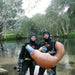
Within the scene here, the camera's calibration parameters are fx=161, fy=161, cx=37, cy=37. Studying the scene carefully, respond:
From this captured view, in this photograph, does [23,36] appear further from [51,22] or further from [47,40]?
[47,40]

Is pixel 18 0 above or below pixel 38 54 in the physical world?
above

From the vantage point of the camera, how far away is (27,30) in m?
53.4

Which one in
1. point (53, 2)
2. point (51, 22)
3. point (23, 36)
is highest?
point (53, 2)

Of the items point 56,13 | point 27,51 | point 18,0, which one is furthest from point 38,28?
point 27,51

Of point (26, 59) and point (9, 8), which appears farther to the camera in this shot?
point (9, 8)

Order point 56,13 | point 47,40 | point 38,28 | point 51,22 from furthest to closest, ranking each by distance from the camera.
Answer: point 38,28 < point 51,22 < point 56,13 < point 47,40

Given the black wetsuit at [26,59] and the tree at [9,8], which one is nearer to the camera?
the black wetsuit at [26,59]

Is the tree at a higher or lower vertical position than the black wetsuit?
higher

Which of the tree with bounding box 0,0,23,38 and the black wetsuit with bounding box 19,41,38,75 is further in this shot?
the tree with bounding box 0,0,23,38

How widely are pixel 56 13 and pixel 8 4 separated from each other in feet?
119

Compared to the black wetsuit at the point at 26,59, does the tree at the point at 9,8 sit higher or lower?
higher

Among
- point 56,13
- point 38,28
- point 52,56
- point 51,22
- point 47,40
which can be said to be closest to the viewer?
point 52,56

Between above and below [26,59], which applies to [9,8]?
above

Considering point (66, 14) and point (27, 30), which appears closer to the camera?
point (66, 14)
